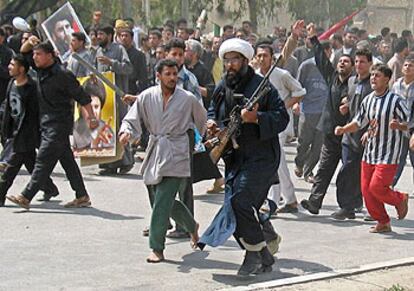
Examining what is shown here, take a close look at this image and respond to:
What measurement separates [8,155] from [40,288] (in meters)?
3.94

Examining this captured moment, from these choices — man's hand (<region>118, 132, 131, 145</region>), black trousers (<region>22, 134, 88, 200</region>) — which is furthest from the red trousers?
black trousers (<region>22, 134, 88, 200</region>)

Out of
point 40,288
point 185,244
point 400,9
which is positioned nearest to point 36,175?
point 185,244

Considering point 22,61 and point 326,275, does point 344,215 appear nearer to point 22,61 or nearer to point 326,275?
point 326,275

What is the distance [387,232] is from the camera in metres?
10.4

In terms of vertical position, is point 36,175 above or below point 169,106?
below

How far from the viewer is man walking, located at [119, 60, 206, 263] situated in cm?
875

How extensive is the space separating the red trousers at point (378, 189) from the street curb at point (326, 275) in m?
1.23

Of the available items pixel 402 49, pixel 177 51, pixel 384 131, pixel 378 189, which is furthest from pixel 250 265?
pixel 402 49

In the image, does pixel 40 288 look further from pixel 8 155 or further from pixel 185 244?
pixel 8 155

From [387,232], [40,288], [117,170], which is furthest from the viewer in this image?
[117,170]

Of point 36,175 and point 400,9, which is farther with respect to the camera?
point 400,9

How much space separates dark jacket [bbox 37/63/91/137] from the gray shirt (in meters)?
2.34

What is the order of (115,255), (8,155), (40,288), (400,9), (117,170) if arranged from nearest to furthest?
(40,288), (115,255), (8,155), (117,170), (400,9)

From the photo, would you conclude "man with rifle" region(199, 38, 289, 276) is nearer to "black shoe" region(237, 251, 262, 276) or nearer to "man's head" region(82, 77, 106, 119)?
"black shoe" region(237, 251, 262, 276)
